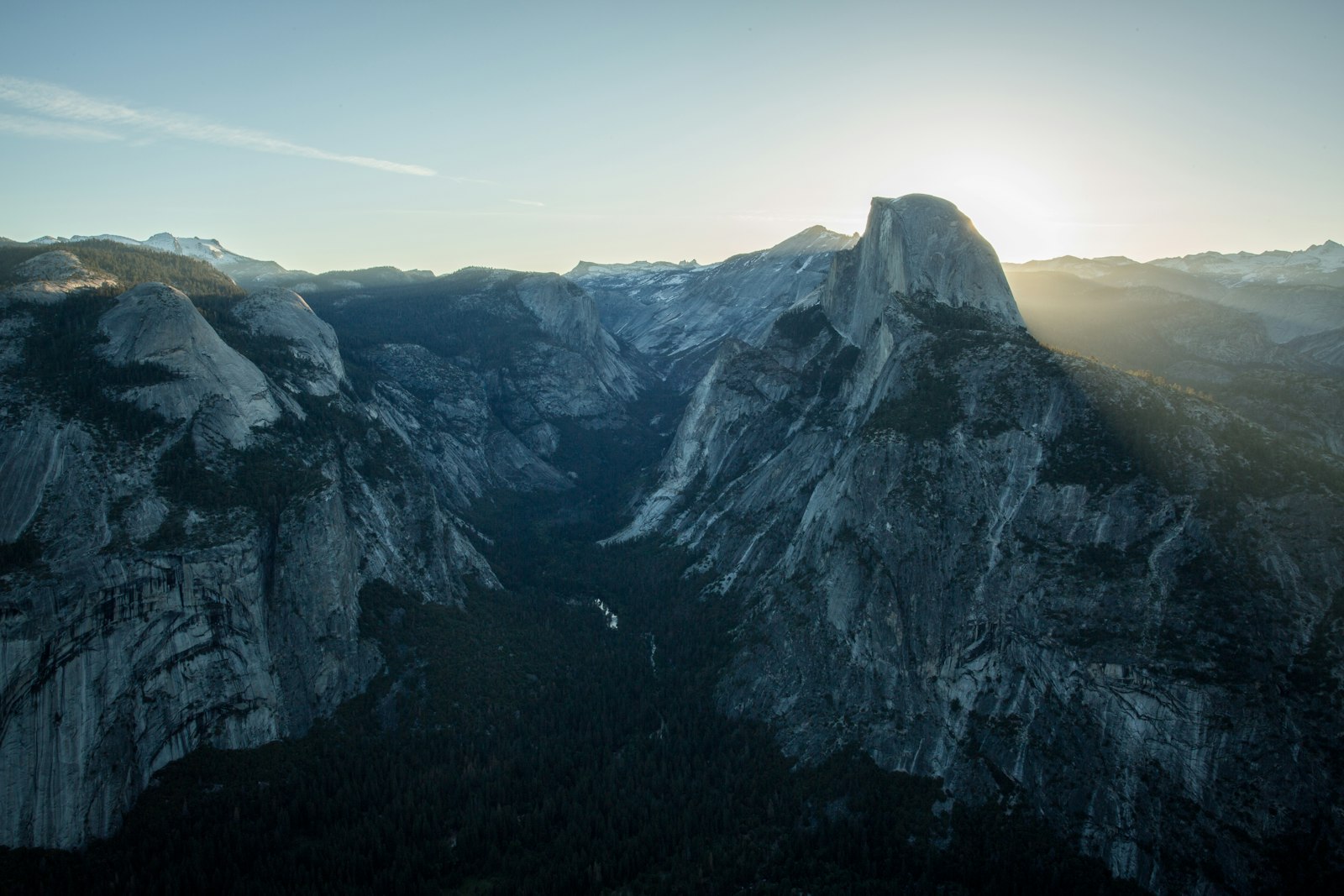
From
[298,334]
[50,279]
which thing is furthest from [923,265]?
[50,279]

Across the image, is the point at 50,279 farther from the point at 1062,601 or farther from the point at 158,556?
the point at 1062,601

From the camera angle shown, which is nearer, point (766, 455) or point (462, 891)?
point (462, 891)

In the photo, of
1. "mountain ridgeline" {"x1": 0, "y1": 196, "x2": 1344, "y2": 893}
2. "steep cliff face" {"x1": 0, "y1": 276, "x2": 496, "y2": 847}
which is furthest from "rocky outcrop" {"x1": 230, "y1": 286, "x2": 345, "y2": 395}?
"steep cliff face" {"x1": 0, "y1": 276, "x2": 496, "y2": 847}

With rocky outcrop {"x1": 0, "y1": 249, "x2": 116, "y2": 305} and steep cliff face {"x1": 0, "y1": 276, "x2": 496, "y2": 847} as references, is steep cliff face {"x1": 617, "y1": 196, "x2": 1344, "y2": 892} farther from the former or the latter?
rocky outcrop {"x1": 0, "y1": 249, "x2": 116, "y2": 305}

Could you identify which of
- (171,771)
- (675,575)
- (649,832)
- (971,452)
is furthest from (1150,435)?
(171,771)

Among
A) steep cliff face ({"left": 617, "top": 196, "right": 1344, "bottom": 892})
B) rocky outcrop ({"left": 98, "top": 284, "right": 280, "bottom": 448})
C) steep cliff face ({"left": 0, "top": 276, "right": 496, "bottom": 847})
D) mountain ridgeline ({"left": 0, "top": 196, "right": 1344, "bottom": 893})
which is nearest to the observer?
steep cliff face ({"left": 617, "top": 196, "right": 1344, "bottom": 892})

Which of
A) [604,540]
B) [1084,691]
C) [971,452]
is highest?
[971,452]

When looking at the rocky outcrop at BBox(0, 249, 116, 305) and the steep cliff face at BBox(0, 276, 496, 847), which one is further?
the rocky outcrop at BBox(0, 249, 116, 305)

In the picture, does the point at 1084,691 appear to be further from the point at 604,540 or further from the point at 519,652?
the point at 604,540

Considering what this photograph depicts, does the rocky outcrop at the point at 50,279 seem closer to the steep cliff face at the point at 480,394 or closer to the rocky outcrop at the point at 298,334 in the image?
the rocky outcrop at the point at 298,334
